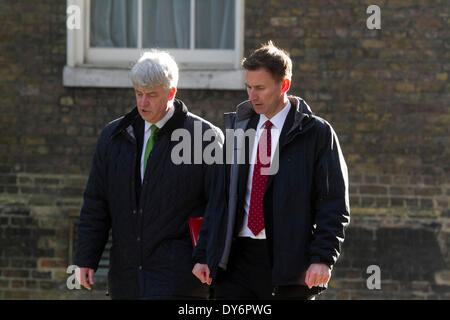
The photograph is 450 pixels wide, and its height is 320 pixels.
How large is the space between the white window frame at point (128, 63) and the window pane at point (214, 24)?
6 centimetres

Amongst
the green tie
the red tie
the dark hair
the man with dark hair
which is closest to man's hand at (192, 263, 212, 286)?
the man with dark hair

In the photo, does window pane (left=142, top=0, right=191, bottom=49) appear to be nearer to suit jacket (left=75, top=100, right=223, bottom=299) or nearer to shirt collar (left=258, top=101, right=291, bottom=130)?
suit jacket (left=75, top=100, right=223, bottom=299)

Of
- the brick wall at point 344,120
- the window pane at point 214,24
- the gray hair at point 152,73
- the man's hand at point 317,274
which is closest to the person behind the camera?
the man's hand at point 317,274

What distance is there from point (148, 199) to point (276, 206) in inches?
29.8

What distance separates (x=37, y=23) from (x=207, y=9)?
1.58 meters

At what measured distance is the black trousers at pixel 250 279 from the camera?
4.27 meters

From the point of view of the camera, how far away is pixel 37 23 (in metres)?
7.82

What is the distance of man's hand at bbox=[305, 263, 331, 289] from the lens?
412 cm

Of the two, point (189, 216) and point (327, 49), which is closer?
point (189, 216)

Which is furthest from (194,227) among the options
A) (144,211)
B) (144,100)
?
(144,100)

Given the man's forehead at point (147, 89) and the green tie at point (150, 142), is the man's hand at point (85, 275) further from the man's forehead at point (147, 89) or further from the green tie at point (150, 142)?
the man's forehead at point (147, 89)

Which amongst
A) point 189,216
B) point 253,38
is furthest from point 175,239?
point 253,38

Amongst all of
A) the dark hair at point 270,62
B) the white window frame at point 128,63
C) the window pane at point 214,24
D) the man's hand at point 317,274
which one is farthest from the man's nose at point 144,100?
the window pane at point 214,24
